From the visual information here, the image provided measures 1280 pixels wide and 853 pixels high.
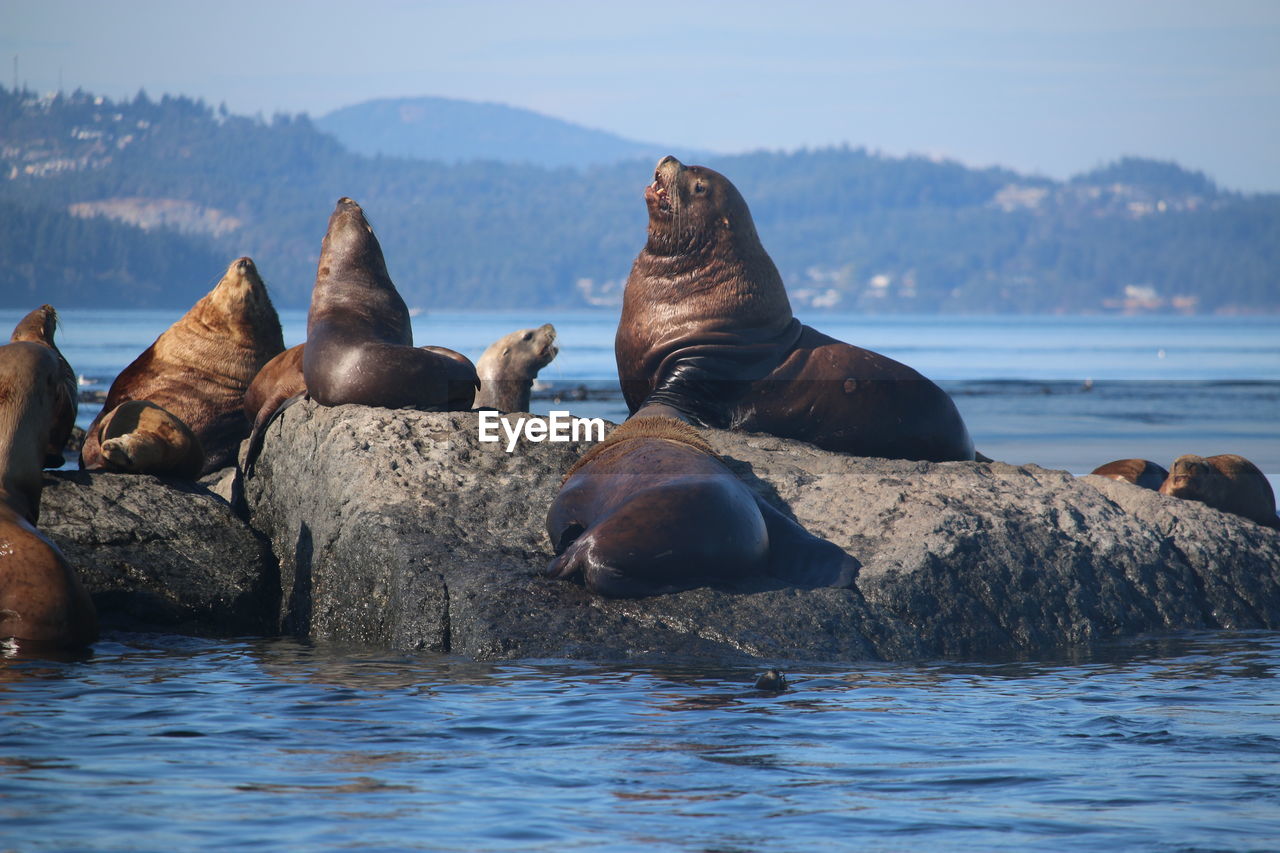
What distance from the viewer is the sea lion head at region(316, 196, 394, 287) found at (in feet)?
31.4

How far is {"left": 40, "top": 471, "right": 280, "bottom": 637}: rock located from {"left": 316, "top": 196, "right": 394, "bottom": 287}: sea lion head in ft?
6.38

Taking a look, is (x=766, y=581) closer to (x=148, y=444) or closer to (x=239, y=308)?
(x=148, y=444)

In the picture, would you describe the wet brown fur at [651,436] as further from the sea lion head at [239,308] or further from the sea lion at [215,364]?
the sea lion head at [239,308]

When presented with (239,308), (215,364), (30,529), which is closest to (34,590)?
(30,529)

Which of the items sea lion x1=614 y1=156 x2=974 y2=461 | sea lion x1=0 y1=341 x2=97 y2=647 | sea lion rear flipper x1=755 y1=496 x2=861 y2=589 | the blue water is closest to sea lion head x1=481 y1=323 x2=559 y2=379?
sea lion x1=614 y1=156 x2=974 y2=461

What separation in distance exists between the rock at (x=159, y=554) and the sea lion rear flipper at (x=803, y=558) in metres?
2.74

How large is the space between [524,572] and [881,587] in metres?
1.68

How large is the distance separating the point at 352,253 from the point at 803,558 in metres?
3.98

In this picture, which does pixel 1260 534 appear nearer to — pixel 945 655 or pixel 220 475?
pixel 945 655

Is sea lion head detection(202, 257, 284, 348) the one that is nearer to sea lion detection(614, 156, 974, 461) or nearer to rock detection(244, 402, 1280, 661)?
rock detection(244, 402, 1280, 661)

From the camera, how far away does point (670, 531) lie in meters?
6.69

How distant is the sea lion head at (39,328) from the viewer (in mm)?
9697

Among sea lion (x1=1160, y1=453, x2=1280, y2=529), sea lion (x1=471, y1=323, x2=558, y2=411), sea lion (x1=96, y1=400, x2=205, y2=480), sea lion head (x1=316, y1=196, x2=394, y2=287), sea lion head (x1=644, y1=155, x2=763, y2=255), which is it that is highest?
sea lion head (x1=644, y1=155, x2=763, y2=255)

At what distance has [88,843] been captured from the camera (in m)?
4.18
